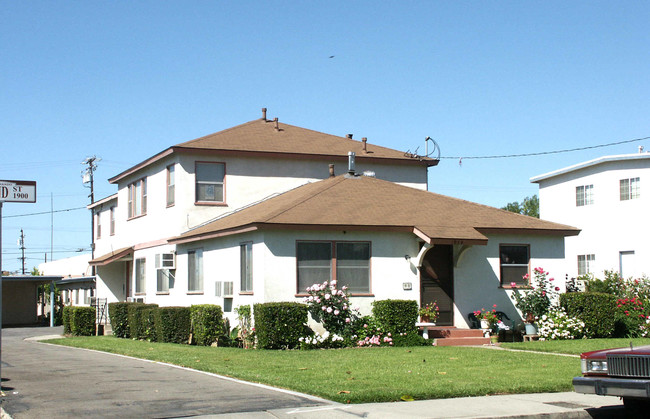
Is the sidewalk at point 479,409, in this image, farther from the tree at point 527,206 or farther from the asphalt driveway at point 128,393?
the tree at point 527,206

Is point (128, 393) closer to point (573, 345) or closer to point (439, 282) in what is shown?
point (573, 345)

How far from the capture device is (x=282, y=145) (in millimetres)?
27828

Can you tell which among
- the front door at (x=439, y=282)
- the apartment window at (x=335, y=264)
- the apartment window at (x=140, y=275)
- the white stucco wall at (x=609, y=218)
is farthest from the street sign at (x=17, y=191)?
the white stucco wall at (x=609, y=218)

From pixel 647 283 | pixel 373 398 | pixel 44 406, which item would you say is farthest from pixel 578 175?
pixel 44 406

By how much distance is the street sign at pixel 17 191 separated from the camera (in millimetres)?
11141

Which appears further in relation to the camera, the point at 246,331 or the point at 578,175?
the point at 578,175

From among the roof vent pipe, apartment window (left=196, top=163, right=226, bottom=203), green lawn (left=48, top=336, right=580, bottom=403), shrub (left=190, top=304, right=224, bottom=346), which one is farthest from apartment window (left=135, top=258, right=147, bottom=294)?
green lawn (left=48, top=336, right=580, bottom=403)

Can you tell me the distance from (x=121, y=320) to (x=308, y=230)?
9.93 meters

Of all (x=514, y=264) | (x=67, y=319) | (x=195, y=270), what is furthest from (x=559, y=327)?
(x=67, y=319)

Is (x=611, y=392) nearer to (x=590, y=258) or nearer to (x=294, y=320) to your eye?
(x=294, y=320)

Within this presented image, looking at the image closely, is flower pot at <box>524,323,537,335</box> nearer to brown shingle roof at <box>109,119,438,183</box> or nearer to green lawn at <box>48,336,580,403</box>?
green lawn at <box>48,336,580,403</box>

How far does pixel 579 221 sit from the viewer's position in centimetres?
3528

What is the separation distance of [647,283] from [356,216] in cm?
1146

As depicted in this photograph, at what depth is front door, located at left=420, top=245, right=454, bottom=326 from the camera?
69.7 ft
